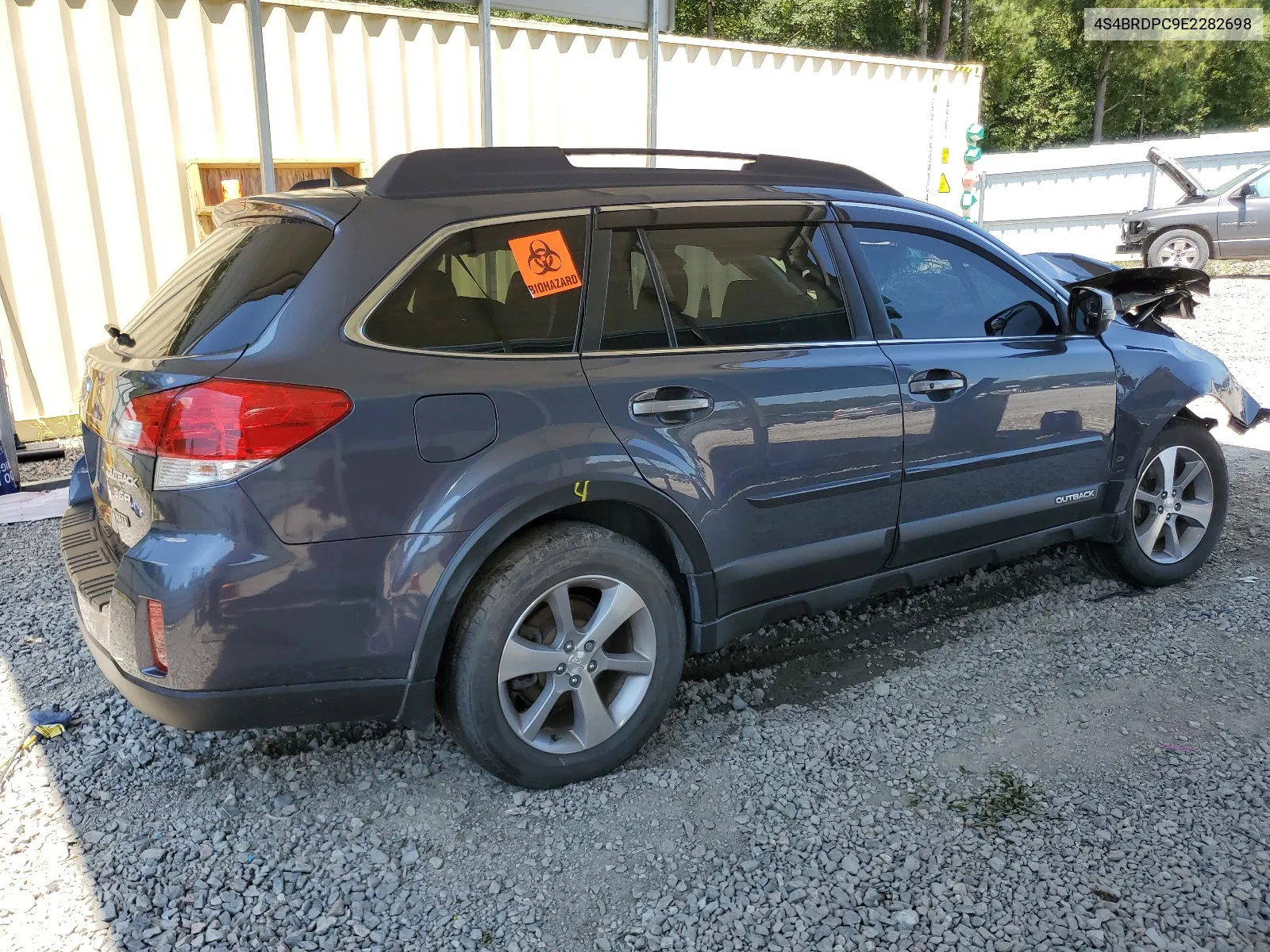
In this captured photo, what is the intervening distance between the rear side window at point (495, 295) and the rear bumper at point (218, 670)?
0.64 metres

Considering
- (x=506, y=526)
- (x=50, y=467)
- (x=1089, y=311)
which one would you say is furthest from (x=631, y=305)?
(x=50, y=467)

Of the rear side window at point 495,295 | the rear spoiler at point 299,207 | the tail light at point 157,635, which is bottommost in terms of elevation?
the tail light at point 157,635

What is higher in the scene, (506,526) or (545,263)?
(545,263)

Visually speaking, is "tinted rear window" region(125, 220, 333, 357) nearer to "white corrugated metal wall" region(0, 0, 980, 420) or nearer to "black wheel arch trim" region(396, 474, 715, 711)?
"black wheel arch trim" region(396, 474, 715, 711)

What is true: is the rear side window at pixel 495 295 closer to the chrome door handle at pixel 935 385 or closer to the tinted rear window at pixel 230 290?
the tinted rear window at pixel 230 290

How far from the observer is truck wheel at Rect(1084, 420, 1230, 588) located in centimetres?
412

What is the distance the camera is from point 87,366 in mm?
2924

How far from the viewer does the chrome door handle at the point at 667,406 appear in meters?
2.73

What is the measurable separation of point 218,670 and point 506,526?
79cm

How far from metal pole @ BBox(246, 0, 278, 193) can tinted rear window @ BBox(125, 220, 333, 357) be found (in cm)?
346

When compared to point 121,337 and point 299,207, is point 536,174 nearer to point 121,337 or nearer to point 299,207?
point 299,207


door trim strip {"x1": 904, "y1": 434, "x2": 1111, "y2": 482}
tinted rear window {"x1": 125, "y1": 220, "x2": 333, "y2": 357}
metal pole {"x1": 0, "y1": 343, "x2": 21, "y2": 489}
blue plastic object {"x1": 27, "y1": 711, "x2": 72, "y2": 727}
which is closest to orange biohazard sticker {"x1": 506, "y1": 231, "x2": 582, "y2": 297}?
tinted rear window {"x1": 125, "y1": 220, "x2": 333, "y2": 357}

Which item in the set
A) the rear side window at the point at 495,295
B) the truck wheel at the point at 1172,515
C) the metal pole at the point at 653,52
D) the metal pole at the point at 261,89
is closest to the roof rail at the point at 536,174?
the rear side window at the point at 495,295

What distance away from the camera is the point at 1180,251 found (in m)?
14.8
